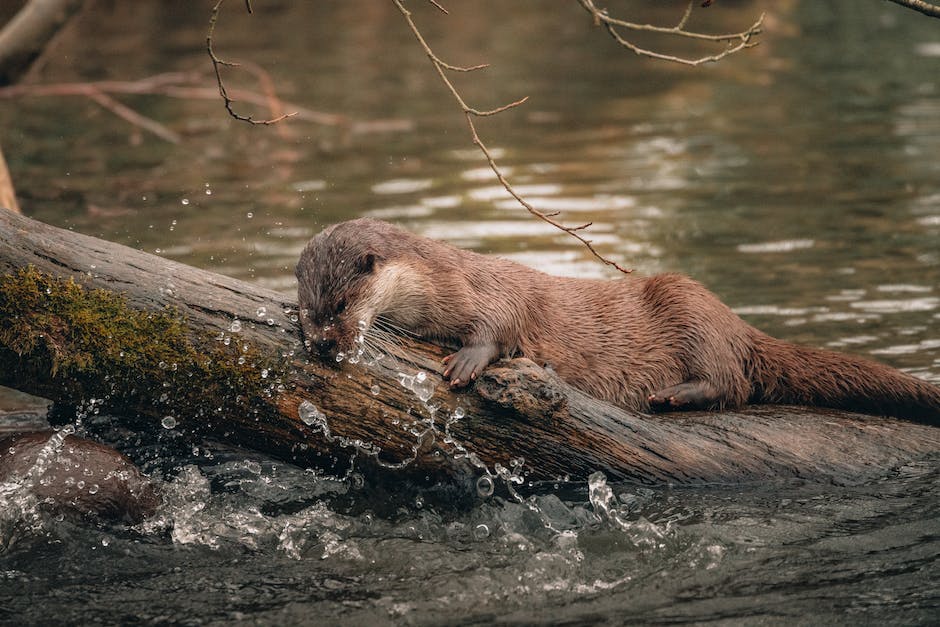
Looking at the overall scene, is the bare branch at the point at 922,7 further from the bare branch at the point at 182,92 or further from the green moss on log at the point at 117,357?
the green moss on log at the point at 117,357

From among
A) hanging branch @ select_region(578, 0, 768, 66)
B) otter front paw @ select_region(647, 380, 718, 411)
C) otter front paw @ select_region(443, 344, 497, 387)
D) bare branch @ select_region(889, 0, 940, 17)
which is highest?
bare branch @ select_region(889, 0, 940, 17)

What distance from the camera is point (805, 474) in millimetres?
3979

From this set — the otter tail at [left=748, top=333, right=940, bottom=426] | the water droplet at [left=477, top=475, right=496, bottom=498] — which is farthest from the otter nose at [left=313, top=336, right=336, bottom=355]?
the otter tail at [left=748, top=333, right=940, bottom=426]

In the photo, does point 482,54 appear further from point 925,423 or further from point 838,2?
point 925,423

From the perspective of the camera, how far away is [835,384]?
426 centimetres

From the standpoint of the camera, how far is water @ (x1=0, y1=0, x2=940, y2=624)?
130 inches

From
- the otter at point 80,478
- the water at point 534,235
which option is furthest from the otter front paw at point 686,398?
the otter at point 80,478

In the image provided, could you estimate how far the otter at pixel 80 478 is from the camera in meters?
3.71

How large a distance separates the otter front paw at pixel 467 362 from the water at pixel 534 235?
16.2 inches

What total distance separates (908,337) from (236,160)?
634 centimetres

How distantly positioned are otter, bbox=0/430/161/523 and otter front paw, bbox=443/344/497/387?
1054mm

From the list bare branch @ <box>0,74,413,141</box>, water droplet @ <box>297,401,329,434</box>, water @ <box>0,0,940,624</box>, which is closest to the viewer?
water @ <box>0,0,940,624</box>

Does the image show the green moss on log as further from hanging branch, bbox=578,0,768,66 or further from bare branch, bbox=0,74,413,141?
hanging branch, bbox=578,0,768,66

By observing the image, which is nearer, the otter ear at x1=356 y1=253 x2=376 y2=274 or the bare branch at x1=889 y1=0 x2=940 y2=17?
the bare branch at x1=889 y1=0 x2=940 y2=17
